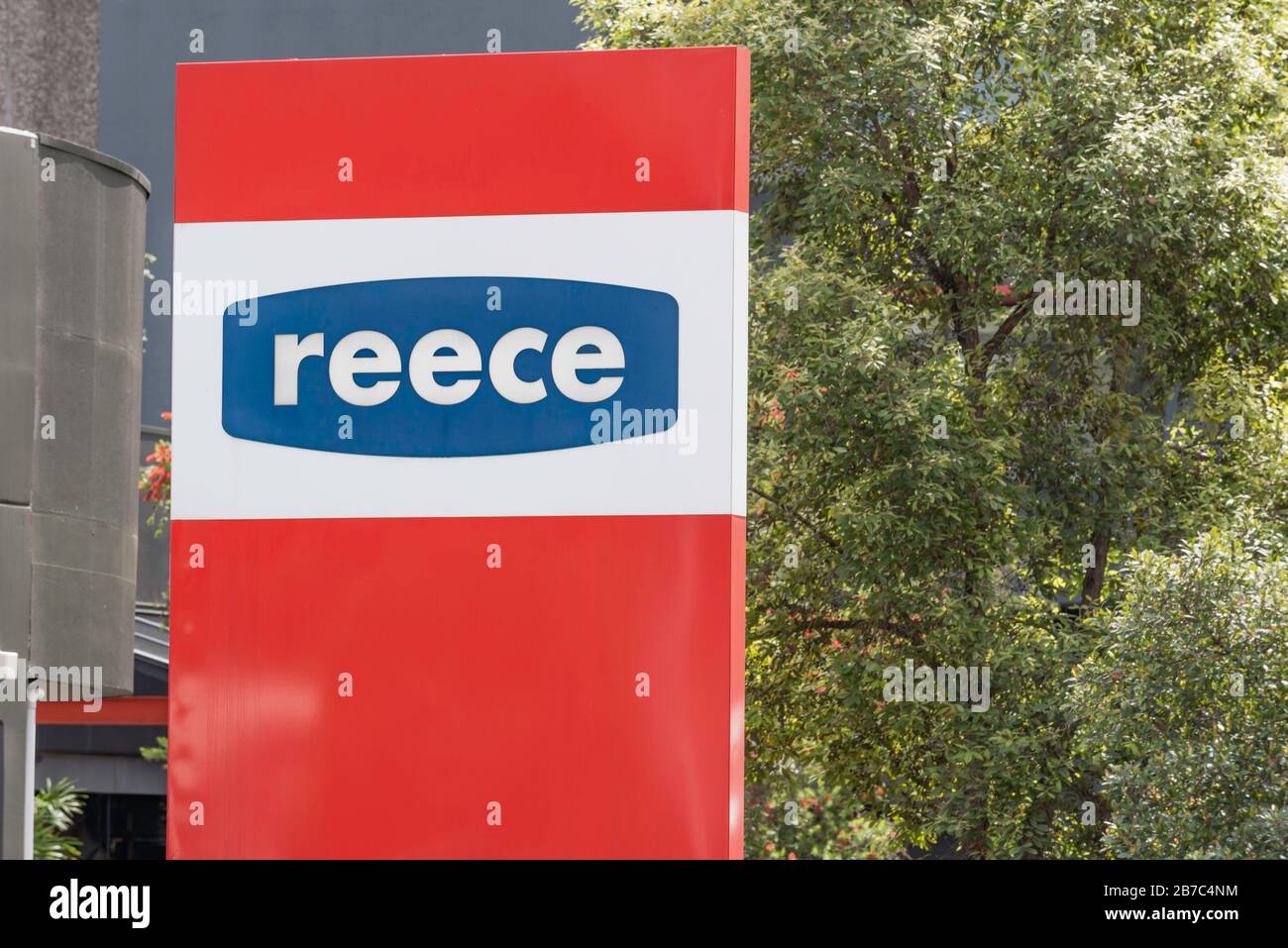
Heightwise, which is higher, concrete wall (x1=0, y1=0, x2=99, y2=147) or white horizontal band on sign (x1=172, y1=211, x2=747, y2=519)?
concrete wall (x1=0, y1=0, x2=99, y2=147)

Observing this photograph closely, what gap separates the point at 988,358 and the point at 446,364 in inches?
409

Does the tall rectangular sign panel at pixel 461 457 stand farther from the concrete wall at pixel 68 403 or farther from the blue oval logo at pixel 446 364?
the concrete wall at pixel 68 403

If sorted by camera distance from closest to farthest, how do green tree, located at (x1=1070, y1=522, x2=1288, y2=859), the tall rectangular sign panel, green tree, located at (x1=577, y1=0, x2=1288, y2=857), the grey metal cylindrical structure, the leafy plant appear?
the tall rectangular sign panel, the grey metal cylindrical structure, green tree, located at (x1=1070, y1=522, x2=1288, y2=859), green tree, located at (x1=577, y1=0, x2=1288, y2=857), the leafy plant

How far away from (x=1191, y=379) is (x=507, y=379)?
1123 centimetres

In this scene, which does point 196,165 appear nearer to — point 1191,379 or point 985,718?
point 985,718

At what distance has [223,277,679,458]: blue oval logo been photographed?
20.6ft

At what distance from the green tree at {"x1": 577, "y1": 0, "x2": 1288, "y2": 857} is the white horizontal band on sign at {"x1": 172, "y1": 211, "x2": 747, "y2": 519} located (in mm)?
8208

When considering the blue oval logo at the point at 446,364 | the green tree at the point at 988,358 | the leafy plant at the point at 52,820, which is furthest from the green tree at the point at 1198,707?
the leafy plant at the point at 52,820

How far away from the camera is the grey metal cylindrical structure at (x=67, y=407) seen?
33.9ft

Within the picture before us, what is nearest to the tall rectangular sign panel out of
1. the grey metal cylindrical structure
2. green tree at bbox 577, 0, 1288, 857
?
the grey metal cylindrical structure

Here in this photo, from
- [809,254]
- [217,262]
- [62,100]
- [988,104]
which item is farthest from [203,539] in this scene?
[62,100]

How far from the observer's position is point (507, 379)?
6.34 meters

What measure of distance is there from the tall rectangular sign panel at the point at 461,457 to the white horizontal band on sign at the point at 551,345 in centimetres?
1

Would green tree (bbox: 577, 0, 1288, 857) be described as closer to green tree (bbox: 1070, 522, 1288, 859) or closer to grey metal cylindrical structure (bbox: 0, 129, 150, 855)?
green tree (bbox: 1070, 522, 1288, 859)
